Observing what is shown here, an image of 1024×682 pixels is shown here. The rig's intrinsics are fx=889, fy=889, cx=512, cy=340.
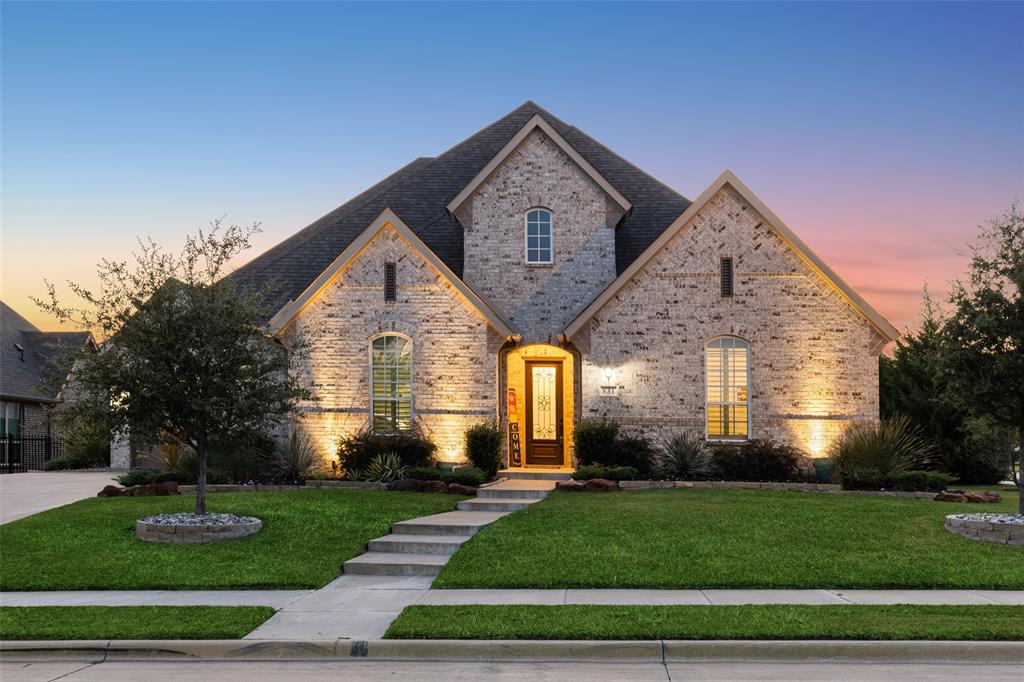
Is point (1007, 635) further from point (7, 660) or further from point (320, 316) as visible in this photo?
point (320, 316)

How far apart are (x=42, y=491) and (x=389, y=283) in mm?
9754

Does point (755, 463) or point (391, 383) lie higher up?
point (391, 383)

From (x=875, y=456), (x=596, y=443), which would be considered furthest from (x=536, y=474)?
(x=875, y=456)

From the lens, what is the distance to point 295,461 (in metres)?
21.1

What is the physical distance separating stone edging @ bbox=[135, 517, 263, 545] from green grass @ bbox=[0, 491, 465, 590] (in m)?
0.20

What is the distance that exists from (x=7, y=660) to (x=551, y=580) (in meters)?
6.05

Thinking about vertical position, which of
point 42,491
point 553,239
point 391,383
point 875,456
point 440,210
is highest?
point 440,210

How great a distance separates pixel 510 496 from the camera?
18750 mm

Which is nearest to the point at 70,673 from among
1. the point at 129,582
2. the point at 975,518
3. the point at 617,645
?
the point at 129,582

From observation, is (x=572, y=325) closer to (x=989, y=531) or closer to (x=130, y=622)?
(x=989, y=531)

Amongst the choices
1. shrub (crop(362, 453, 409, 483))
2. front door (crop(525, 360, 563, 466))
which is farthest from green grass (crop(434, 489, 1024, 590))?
front door (crop(525, 360, 563, 466))

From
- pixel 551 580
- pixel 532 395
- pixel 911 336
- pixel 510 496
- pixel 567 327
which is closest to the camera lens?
pixel 551 580

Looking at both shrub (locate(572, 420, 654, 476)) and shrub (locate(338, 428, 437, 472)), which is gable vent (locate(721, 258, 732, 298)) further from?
shrub (locate(338, 428, 437, 472))

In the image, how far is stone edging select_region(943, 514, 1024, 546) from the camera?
13539 mm
